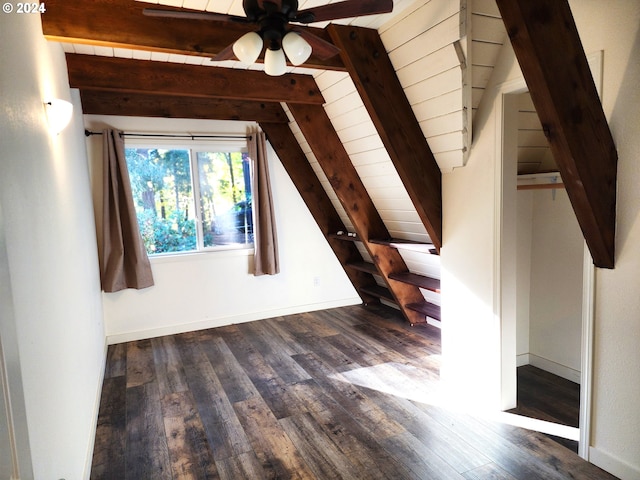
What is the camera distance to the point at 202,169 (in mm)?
4449

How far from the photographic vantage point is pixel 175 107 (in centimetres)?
402

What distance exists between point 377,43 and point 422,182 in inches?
36.5

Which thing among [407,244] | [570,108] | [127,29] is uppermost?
[127,29]

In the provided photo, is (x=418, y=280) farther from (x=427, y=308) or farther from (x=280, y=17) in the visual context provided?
(x=280, y=17)

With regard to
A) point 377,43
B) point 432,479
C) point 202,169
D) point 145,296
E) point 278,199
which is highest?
point 377,43

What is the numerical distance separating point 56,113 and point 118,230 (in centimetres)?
211

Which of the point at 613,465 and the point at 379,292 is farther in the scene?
the point at 379,292

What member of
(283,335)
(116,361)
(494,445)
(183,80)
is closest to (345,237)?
(283,335)

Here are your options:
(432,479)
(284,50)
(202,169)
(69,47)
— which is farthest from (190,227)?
(432,479)

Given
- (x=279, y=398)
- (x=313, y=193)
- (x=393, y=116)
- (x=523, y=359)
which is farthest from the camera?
(x=313, y=193)

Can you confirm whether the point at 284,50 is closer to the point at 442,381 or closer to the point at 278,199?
the point at 442,381

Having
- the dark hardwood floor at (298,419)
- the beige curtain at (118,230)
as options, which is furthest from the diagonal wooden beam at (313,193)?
the beige curtain at (118,230)

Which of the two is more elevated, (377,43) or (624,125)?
(377,43)

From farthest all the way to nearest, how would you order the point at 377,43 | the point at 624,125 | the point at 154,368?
the point at 154,368 → the point at 377,43 → the point at 624,125
